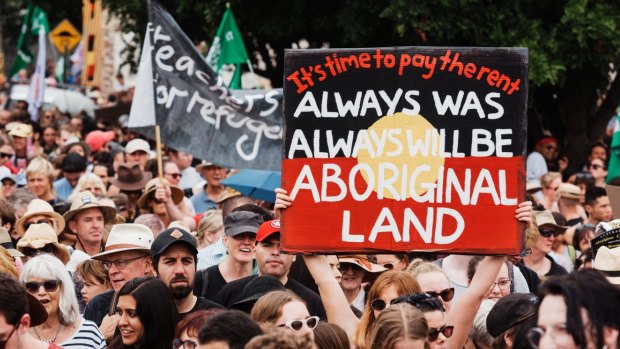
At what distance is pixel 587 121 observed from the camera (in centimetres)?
2270

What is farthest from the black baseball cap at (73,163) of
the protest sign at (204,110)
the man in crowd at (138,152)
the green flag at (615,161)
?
the green flag at (615,161)

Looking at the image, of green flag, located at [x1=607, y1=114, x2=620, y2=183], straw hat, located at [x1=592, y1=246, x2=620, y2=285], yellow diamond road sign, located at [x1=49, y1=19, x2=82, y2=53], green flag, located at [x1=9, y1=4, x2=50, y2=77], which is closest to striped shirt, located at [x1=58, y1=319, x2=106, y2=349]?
straw hat, located at [x1=592, y1=246, x2=620, y2=285]

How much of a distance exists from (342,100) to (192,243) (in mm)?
1390

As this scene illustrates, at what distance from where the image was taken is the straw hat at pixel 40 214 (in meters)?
11.5

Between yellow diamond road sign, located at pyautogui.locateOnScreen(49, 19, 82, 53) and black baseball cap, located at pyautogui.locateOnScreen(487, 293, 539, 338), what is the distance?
26.0m

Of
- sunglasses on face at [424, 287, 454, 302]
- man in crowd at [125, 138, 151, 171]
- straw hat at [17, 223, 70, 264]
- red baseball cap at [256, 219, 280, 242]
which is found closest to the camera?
sunglasses on face at [424, 287, 454, 302]

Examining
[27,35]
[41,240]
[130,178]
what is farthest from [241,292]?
[27,35]

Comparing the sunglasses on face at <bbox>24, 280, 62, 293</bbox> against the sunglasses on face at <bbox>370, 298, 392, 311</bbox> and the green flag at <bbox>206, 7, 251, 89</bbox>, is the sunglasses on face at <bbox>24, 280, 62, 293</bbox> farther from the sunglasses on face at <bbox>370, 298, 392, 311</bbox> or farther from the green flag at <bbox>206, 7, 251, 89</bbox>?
the green flag at <bbox>206, 7, 251, 89</bbox>

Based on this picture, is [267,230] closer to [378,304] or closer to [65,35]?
[378,304]

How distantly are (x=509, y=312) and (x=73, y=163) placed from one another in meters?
8.96

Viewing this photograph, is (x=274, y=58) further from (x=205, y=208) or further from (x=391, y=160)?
(x=391, y=160)

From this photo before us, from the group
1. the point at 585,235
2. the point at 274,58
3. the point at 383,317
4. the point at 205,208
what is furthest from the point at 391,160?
the point at 274,58

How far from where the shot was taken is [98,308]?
9023 millimetres

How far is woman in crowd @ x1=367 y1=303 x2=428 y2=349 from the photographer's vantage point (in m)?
6.69
